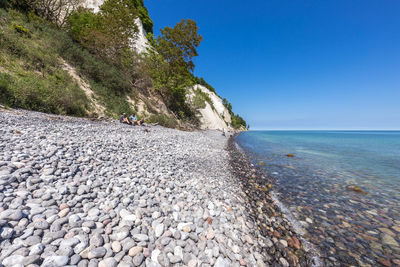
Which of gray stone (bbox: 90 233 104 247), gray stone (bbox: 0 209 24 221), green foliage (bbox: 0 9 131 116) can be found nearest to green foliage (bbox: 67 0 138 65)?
green foliage (bbox: 0 9 131 116)

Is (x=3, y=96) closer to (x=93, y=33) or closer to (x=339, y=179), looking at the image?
(x=93, y=33)

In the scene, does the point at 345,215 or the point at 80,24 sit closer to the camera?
the point at 345,215

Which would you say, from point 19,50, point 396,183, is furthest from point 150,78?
point 396,183

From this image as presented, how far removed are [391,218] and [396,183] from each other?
18.9ft

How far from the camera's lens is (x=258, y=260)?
2.74m

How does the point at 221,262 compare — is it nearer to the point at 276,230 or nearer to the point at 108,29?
the point at 276,230

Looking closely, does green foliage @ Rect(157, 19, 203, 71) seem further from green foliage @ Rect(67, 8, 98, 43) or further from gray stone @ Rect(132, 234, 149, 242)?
gray stone @ Rect(132, 234, 149, 242)

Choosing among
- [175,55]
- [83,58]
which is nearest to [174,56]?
[175,55]

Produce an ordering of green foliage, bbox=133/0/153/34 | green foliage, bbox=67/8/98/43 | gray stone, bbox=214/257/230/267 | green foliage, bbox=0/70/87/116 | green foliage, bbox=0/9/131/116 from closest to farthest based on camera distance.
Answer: gray stone, bbox=214/257/230/267, green foliage, bbox=0/70/87/116, green foliage, bbox=0/9/131/116, green foliage, bbox=67/8/98/43, green foliage, bbox=133/0/153/34

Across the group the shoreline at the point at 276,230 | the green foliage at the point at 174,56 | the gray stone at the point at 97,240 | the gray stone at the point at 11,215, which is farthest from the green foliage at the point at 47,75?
the shoreline at the point at 276,230

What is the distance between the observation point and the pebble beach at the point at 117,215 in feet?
6.51

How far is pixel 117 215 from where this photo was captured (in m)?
2.71

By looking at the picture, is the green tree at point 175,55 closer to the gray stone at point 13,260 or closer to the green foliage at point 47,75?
the green foliage at point 47,75

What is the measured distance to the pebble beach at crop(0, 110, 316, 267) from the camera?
198cm
